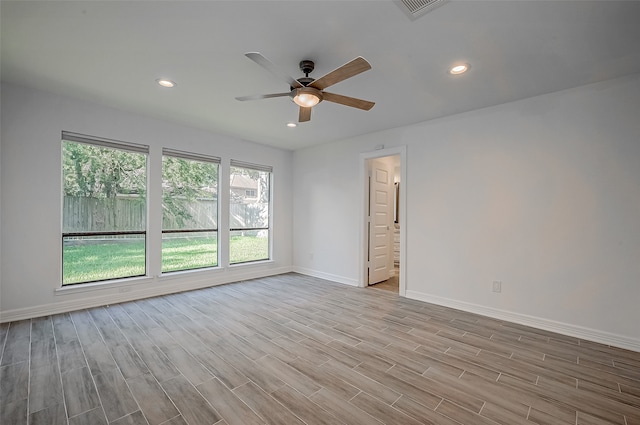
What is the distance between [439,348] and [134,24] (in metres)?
3.73

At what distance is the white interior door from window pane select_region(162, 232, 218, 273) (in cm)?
284

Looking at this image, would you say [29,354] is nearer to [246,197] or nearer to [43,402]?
[43,402]

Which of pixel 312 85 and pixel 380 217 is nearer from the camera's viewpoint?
pixel 312 85

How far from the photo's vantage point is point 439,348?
2.65m

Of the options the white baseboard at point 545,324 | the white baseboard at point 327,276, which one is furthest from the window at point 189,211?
the white baseboard at point 545,324

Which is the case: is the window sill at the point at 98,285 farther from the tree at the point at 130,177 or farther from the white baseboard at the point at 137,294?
the tree at the point at 130,177

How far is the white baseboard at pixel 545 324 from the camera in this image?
2731 millimetres

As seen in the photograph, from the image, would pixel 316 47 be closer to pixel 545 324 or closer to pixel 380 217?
pixel 380 217

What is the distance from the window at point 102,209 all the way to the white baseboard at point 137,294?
0.26 metres

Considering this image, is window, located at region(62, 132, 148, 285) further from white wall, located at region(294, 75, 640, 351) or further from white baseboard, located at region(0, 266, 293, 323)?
white wall, located at region(294, 75, 640, 351)

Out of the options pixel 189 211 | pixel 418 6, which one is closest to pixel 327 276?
pixel 189 211

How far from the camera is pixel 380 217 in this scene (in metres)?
5.25

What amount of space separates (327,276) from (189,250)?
252 cm

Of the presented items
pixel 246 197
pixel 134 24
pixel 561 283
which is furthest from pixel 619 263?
pixel 246 197
